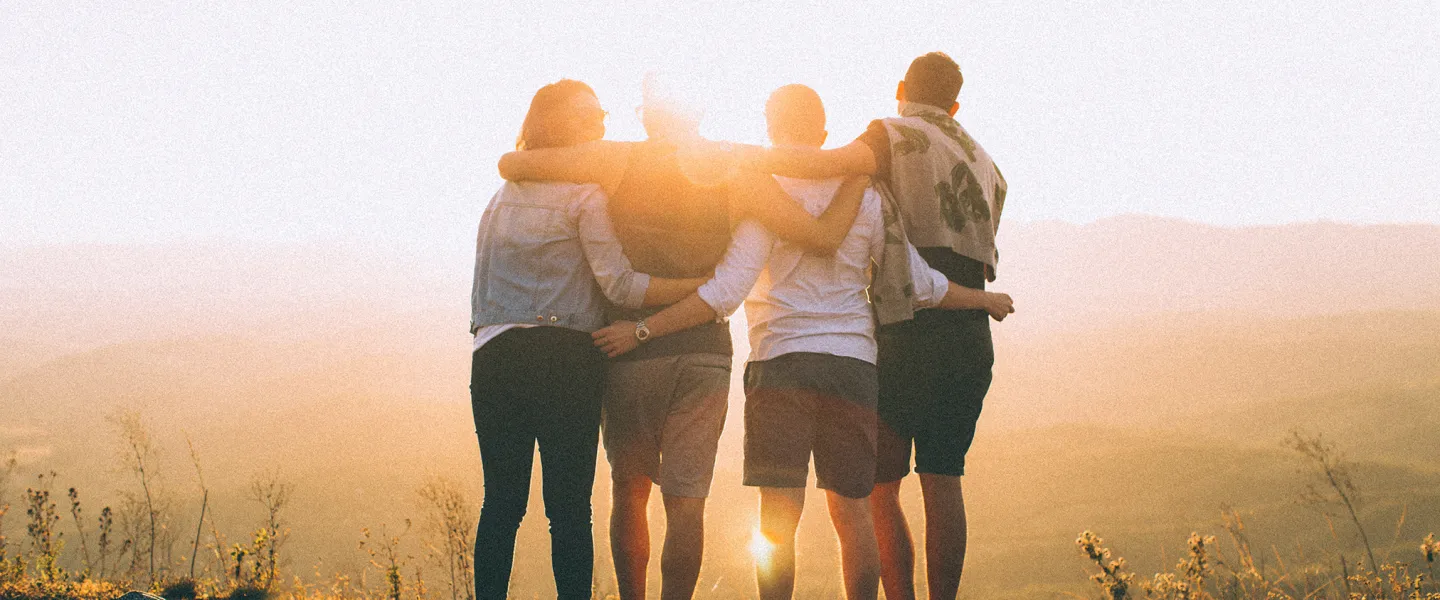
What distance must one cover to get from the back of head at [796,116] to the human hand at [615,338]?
3.01 ft

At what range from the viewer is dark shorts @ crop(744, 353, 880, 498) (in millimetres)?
3158

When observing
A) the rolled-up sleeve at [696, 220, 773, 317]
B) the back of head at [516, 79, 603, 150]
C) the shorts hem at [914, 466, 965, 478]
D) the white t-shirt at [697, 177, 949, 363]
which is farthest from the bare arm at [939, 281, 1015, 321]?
the back of head at [516, 79, 603, 150]

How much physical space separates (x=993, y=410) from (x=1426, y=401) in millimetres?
26465

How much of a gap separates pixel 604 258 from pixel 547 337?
35 centimetres

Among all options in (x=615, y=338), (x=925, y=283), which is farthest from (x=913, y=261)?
(x=615, y=338)

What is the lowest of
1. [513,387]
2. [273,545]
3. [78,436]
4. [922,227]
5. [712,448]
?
[78,436]

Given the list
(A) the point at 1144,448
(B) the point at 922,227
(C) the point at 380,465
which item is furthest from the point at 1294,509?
(C) the point at 380,465

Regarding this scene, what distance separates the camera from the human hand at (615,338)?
10.5ft

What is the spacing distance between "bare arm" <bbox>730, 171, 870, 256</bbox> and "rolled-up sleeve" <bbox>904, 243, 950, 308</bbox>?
30 centimetres

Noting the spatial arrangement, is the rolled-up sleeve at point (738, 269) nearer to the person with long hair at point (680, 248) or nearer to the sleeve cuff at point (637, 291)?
the person with long hair at point (680, 248)

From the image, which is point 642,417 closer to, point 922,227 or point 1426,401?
point 922,227

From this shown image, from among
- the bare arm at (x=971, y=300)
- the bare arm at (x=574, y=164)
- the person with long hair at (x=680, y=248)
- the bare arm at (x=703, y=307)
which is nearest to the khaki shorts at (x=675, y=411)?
the person with long hair at (x=680, y=248)

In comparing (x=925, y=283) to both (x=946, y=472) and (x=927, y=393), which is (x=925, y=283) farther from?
(x=946, y=472)

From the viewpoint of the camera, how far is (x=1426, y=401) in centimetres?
5494
